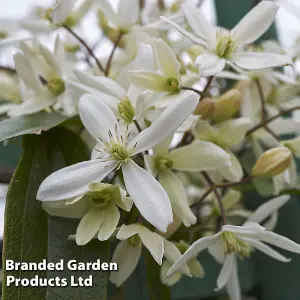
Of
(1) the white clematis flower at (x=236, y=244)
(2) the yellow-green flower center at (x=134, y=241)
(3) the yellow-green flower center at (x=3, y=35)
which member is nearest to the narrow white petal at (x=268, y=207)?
(1) the white clematis flower at (x=236, y=244)

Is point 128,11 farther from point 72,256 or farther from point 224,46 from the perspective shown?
point 72,256

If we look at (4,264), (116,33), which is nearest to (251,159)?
(116,33)

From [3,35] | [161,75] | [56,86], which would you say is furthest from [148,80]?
[3,35]

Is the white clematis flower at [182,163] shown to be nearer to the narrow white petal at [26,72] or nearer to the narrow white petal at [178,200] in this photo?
the narrow white petal at [178,200]

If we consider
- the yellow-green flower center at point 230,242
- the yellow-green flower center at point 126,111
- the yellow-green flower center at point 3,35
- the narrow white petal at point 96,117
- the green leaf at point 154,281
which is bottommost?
the green leaf at point 154,281

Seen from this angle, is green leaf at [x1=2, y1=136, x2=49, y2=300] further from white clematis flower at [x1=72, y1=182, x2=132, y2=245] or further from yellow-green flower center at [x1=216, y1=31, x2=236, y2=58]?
yellow-green flower center at [x1=216, y1=31, x2=236, y2=58]

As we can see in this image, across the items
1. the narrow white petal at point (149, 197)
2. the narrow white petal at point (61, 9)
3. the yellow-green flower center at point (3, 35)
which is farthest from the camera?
the yellow-green flower center at point (3, 35)

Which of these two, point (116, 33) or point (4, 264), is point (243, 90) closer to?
point (116, 33)
